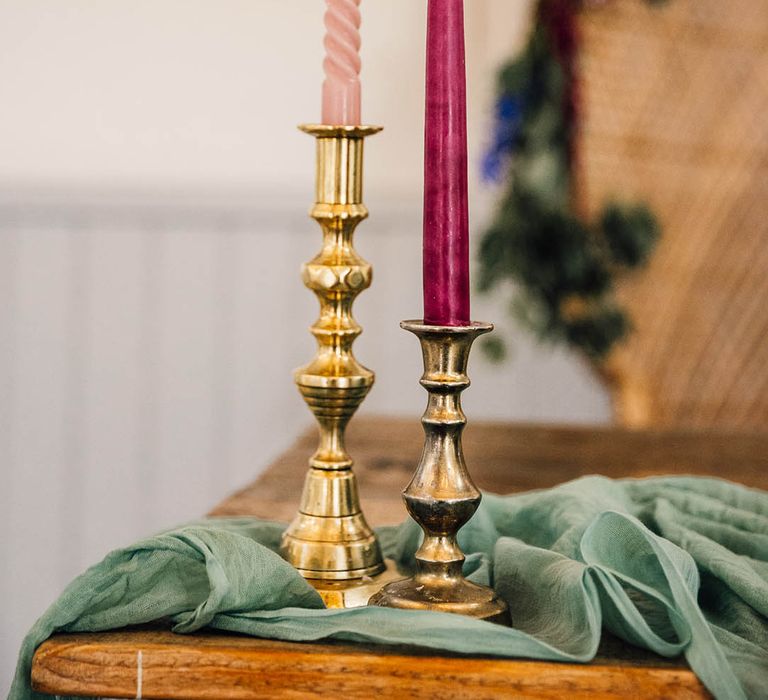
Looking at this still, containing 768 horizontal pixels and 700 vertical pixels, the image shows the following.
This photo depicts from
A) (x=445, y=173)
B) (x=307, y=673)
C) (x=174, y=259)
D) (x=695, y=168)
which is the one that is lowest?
(x=307, y=673)

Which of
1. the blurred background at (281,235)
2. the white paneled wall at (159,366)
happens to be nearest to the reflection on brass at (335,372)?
the blurred background at (281,235)

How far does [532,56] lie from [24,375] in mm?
1162

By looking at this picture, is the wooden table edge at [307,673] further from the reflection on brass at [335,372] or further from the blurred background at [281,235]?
the blurred background at [281,235]

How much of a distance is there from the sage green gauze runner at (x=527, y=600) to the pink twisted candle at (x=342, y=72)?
24 cm

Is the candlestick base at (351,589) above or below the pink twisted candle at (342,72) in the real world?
below

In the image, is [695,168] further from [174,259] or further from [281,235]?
[174,259]

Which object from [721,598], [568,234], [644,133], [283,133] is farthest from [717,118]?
[721,598]

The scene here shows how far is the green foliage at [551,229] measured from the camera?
2016 millimetres

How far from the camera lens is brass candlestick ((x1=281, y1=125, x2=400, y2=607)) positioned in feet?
2.05

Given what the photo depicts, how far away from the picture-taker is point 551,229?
6.68 feet

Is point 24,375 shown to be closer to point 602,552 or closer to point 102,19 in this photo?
point 102,19

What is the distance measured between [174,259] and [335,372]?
165cm

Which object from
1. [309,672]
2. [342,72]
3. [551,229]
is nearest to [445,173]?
[342,72]

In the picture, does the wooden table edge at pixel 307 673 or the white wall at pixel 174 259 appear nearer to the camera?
the wooden table edge at pixel 307 673
